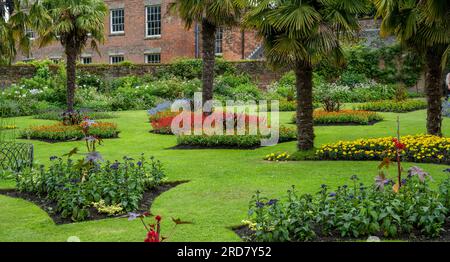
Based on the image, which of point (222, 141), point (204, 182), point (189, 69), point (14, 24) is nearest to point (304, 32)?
point (204, 182)

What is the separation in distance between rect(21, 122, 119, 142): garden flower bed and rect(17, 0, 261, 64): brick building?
1903 centimetres

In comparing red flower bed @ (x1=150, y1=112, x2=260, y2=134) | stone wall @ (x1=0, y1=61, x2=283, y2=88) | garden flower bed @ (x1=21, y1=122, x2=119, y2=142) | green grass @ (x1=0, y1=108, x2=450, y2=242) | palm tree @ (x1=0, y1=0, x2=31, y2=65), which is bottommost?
green grass @ (x1=0, y1=108, x2=450, y2=242)

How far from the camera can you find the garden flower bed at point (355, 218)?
6.49 m

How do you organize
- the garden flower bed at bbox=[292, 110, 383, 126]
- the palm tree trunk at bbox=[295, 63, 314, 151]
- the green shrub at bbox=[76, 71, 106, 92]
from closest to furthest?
the palm tree trunk at bbox=[295, 63, 314, 151], the garden flower bed at bbox=[292, 110, 383, 126], the green shrub at bbox=[76, 71, 106, 92]

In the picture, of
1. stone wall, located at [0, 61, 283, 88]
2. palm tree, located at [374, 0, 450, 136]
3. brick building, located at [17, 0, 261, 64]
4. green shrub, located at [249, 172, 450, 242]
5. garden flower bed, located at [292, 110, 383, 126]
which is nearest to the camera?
green shrub, located at [249, 172, 450, 242]

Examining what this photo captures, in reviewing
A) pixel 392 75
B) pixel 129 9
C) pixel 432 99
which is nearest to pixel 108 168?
pixel 432 99

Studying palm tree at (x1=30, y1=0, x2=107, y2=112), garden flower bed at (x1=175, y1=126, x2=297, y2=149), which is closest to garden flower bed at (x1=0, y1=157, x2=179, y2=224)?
garden flower bed at (x1=175, y1=126, x2=297, y2=149)

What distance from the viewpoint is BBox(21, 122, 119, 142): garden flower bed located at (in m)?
17.0

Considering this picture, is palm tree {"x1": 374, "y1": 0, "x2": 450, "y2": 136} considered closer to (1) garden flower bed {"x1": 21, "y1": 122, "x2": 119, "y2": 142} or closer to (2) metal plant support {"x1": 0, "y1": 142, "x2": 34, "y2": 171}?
(2) metal plant support {"x1": 0, "y1": 142, "x2": 34, "y2": 171}

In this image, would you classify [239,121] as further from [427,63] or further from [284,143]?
[427,63]

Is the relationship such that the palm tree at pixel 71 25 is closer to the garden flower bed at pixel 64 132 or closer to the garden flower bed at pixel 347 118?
the garden flower bed at pixel 64 132

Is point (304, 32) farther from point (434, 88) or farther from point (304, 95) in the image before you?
point (434, 88)

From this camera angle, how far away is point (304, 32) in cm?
1169

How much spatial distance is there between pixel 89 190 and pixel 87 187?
0.30 ft
